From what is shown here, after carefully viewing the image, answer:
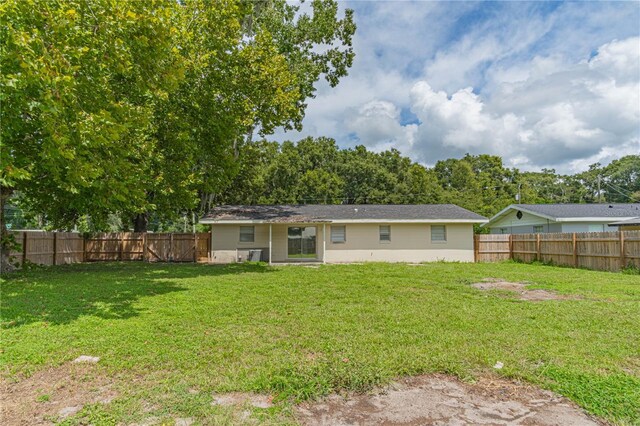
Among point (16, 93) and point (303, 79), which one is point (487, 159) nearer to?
point (303, 79)

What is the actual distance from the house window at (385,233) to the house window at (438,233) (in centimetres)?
224

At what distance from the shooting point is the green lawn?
3252 mm

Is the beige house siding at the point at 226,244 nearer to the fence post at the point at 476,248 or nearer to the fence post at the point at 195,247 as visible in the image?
the fence post at the point at 195,247

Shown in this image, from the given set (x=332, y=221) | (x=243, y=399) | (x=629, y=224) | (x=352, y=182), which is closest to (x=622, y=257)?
(x=629, y=224)

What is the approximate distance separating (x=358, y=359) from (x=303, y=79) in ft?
54.2

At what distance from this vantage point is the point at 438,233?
18078 mm

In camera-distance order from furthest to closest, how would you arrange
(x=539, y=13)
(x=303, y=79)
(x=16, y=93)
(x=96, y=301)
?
(x=303, y=79) < (x=539, y=13) < (x=96, y=301) < (x=16, y=93)

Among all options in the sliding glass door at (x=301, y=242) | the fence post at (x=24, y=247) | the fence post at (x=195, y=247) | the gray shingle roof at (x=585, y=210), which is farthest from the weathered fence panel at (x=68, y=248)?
Result: the gray shingle roof at (x=585, y=210)

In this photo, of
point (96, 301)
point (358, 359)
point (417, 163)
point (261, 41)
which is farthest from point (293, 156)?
point (358, 359)

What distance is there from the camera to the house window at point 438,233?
59.1 ft

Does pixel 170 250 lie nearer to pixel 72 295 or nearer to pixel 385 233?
pixel 385 233

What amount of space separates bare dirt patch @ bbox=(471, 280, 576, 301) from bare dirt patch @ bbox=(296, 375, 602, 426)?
5.02 m

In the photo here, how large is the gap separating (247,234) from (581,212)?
58.7ft

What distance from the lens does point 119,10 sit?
750 centimetres
